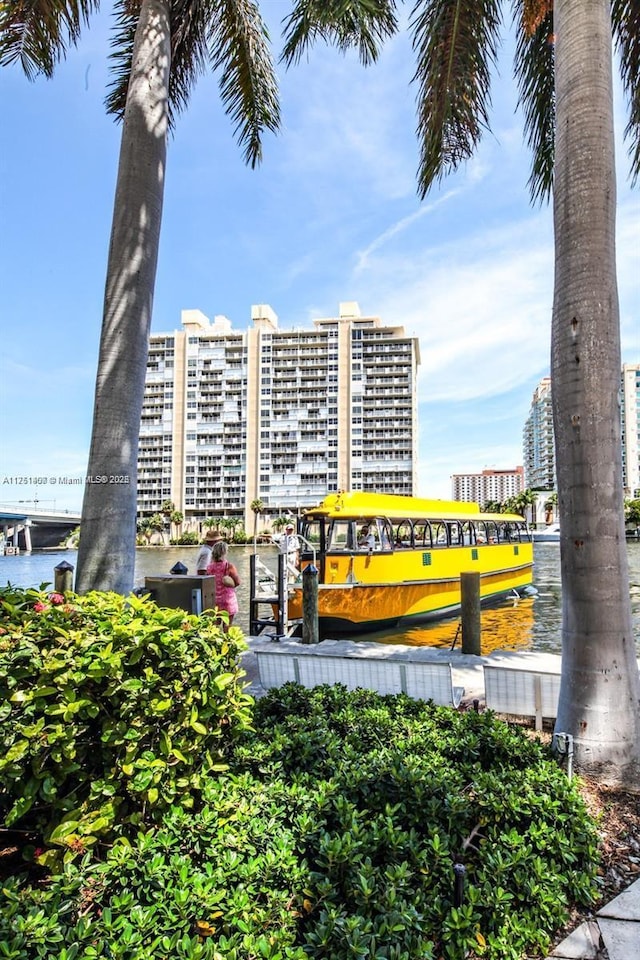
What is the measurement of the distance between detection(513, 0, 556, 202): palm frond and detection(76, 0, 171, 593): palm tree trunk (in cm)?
403


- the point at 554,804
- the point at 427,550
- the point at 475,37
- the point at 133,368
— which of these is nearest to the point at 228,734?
the point at 554,804

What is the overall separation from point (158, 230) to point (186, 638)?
4866mm

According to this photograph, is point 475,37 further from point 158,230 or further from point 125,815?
point 125,815

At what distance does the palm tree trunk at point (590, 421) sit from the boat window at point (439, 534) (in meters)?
12.0

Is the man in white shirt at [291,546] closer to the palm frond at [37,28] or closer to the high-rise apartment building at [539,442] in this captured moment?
the palm frond at [37,28]

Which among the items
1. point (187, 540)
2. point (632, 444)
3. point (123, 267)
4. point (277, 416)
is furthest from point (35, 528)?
point (632, 444)

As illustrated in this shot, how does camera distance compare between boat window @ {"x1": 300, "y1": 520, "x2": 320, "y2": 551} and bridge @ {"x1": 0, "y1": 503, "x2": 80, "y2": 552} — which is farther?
bridge @ {"x1": 0, "y1": 503, "x2": 80, "y2": 552}

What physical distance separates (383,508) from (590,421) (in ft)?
33.3

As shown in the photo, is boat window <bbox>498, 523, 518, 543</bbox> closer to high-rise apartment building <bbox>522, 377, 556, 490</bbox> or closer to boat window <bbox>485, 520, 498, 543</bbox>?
boat window <bbox>485, 520, 498, 543</bbox>

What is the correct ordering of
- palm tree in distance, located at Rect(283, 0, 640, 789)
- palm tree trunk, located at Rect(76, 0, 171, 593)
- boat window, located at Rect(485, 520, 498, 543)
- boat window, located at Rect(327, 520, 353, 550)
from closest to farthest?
palm tree in distance, located at Rect(283, 0, 640, 789) → palm tree trunk, located at Rect(76, 0, 171, 593) → boat window, located at Rect(327, 520, 353, 550) → boat window, located at Rect(485, 520, 498, 543)

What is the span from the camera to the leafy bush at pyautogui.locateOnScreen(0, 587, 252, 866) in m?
2.37

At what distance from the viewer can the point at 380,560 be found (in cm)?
1310

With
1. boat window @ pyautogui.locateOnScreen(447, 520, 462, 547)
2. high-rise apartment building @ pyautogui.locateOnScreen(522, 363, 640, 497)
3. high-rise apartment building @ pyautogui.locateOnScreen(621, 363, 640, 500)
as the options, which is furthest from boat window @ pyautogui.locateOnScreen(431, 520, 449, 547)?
high-rise apartment building @ pyautogui.locateOnScreen(621, 363, 640, 500)

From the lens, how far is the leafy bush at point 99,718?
2.37 meters
